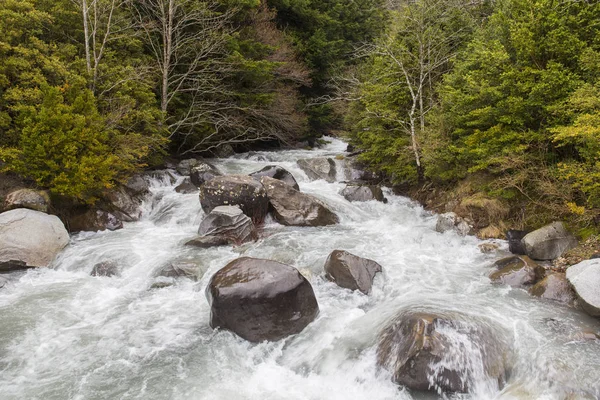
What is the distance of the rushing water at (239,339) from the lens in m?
5.25

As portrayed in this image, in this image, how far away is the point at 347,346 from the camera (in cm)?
598

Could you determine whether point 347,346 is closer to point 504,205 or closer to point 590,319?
point 590,319

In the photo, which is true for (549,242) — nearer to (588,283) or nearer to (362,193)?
(588,283)

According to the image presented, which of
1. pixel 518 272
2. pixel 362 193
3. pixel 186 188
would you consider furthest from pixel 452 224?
pixel 186 188

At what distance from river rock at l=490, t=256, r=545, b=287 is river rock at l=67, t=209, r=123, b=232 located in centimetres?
997

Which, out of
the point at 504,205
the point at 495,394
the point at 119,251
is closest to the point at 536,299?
the point at 495,394

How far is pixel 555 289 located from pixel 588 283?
0.55 meters

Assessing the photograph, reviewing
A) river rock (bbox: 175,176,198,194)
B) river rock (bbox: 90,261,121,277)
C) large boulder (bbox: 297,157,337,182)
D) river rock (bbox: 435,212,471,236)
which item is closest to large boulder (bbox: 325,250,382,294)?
river rock (bbox: 435,212,471,236)

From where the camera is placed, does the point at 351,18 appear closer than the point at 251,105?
No

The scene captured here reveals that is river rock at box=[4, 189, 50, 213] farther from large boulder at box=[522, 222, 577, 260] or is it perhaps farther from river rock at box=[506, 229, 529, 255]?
large boulder at box=[522, 222, 577, 260]

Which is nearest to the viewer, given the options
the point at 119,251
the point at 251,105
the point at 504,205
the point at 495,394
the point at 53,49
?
the point at 495,394

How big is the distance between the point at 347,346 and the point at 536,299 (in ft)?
12.6

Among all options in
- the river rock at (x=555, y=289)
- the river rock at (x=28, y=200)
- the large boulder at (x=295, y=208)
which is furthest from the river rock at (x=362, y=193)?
the river rock at (x=28, y=200)

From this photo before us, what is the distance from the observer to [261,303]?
20.4 ft
